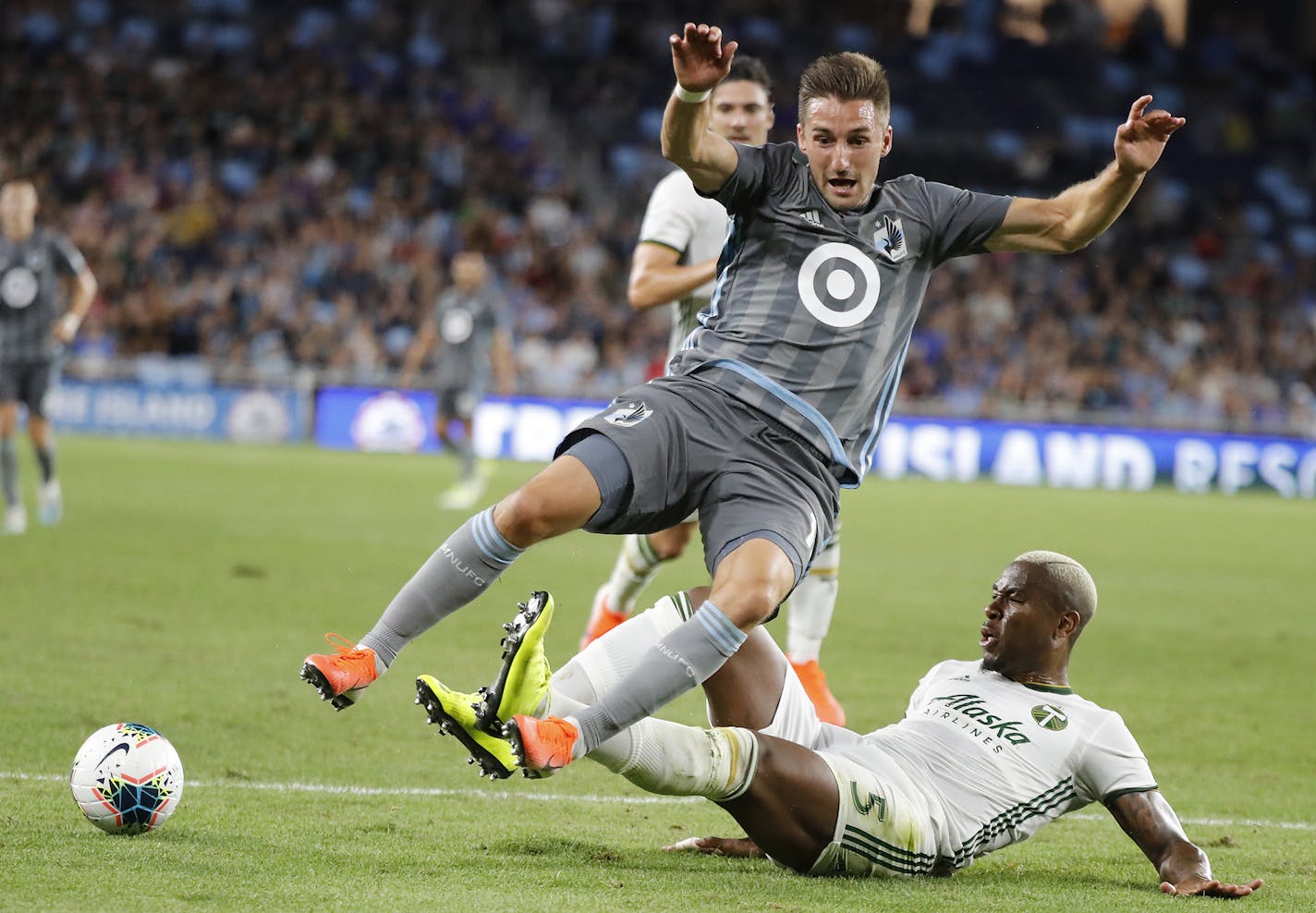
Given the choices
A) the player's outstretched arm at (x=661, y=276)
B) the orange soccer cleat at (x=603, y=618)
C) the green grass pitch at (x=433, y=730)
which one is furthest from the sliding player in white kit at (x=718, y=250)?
the orange soccer cleat at (x=603, y=618)

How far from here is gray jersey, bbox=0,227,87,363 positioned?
40.0 ft

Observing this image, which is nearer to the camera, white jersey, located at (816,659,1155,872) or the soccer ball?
the soccer ball

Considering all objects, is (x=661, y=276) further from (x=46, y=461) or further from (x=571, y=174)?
(x=571, y=174)

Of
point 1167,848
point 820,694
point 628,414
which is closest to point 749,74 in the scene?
point 820,694

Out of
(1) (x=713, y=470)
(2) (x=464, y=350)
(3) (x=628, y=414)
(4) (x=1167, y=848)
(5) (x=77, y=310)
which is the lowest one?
(2) (x=464, y=350)

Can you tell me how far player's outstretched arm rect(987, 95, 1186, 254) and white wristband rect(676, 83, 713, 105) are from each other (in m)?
0.99

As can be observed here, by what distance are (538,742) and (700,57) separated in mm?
1754

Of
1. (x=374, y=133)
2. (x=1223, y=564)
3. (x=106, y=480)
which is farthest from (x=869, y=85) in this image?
(x=374, y=133)

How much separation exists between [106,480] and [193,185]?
451 inches

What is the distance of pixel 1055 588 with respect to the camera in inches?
171

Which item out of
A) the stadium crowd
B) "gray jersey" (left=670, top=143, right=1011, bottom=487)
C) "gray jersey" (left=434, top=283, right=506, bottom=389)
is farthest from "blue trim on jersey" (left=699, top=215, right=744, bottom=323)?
the stadium crowd

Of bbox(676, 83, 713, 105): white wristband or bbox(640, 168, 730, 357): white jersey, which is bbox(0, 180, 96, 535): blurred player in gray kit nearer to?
bbox(640, 168, 730, 357): white jersey

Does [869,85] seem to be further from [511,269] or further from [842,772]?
[511,269]

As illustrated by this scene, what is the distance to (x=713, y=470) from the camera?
434 cm
